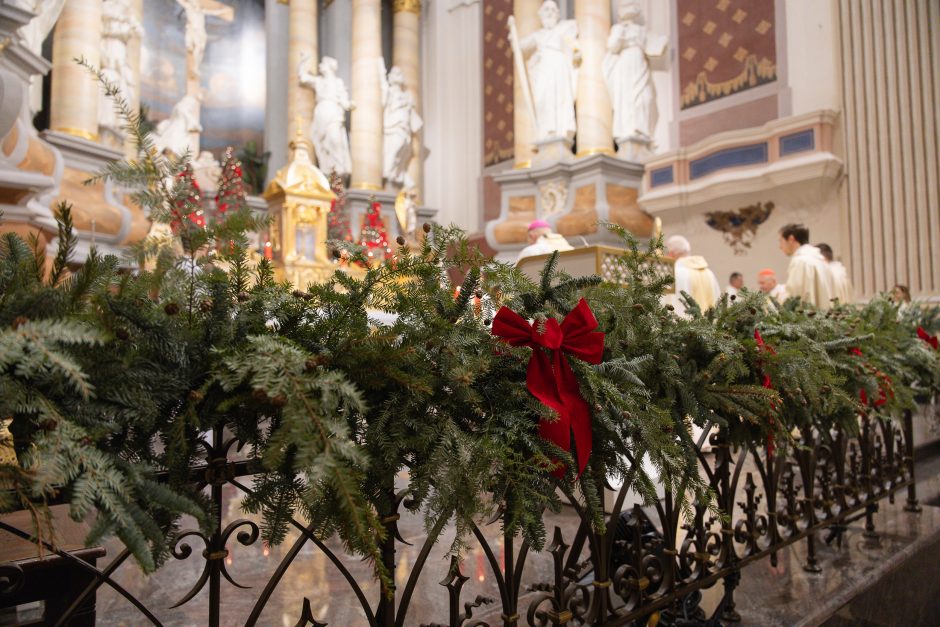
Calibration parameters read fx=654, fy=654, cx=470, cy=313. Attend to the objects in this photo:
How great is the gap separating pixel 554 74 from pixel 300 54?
511 cm

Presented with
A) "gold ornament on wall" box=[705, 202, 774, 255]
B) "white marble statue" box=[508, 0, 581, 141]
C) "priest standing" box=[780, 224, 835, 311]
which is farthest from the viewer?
"white marble statue" box=[508, 0, 581, 141]

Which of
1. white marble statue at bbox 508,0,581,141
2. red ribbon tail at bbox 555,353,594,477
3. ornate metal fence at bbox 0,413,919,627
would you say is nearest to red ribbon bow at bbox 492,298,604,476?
red ribbon tail at bbox 555,353,594,477

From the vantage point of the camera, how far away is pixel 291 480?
3.45ft

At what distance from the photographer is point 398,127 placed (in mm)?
12414

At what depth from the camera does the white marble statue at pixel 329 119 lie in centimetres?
1176

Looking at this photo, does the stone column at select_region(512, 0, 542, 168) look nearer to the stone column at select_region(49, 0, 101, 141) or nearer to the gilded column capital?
the gilded column capital

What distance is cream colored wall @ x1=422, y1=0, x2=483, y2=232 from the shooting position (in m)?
13.2

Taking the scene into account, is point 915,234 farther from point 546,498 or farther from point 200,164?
point 200,164

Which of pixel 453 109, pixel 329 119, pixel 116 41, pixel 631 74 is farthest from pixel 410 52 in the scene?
pixel 116 41

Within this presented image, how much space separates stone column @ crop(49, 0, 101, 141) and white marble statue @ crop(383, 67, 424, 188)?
17.4ft

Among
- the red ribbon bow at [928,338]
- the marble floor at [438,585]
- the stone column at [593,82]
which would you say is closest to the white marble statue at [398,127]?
the stone column at [593,82]

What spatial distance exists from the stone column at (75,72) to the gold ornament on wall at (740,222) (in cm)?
796

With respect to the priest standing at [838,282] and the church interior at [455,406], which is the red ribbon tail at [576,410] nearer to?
the church interior at [455,406]

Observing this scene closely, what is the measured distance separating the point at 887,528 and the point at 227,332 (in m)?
3.51
